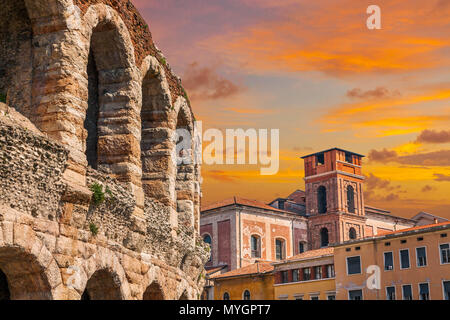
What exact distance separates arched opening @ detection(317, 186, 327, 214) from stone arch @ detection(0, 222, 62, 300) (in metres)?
47.7

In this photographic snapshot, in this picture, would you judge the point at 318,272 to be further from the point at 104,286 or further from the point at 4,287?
the point at 4,287

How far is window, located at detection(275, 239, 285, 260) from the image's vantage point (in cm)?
5191

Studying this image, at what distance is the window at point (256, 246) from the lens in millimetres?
49878

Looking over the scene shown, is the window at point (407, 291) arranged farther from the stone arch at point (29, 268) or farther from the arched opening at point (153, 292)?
the stone arch at point (29, 268)

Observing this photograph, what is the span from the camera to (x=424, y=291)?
119ft

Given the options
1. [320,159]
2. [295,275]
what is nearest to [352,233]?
[320,159]

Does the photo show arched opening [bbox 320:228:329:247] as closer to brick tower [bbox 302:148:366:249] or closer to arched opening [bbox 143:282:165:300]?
brick tower [bbox 302:148:366:249]

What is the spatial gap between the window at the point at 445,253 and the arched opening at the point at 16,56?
28.6 metres

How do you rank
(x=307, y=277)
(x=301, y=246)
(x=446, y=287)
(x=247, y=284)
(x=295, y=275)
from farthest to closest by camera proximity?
(x=301, y=246)
(x=247, y=284)
(x=295, y=275)
(x=307, y=277)
(x=446, y=287)

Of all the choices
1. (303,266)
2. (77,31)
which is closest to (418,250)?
(303,266)

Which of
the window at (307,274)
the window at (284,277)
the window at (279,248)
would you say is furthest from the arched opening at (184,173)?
the window at (279,248)

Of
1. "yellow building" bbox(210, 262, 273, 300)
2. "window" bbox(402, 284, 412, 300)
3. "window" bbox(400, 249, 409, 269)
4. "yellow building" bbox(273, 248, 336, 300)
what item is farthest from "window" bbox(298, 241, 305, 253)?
"window" bbox(402, 284, 412, 300)

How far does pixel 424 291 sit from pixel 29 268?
29.8 m
